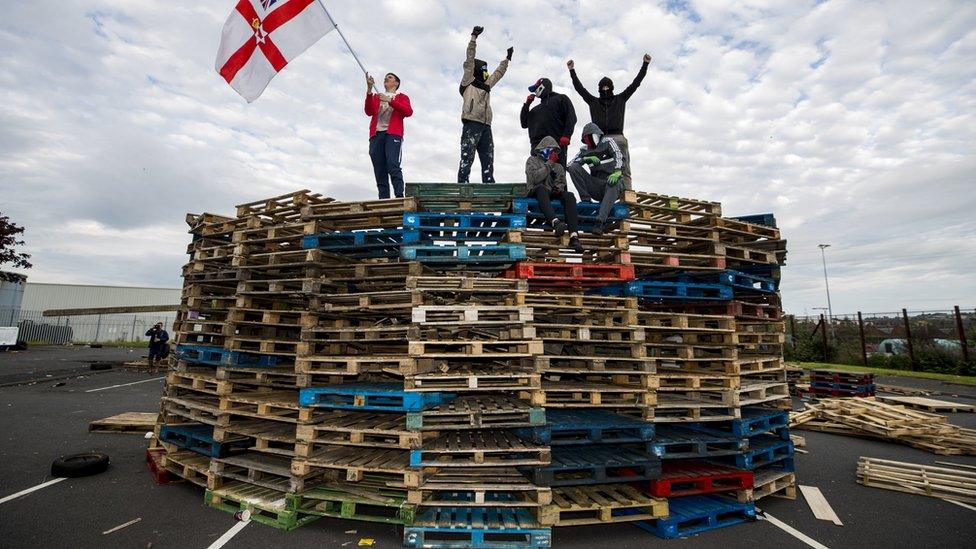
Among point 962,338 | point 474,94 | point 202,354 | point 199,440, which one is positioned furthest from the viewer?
point 962,338

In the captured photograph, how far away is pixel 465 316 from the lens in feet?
19.1

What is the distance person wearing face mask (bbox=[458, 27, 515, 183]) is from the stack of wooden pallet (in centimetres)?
1133

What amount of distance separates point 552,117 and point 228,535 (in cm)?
854

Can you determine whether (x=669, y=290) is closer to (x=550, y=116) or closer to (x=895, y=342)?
(x=550, y=116)

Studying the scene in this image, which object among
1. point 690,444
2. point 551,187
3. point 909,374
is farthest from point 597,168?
point 909,374

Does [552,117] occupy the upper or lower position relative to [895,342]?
upper

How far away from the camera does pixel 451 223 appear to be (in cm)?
671

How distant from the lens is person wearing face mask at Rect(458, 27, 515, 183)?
8.09m

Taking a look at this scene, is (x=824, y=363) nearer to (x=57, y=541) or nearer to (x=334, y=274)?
(x=334, y=274)

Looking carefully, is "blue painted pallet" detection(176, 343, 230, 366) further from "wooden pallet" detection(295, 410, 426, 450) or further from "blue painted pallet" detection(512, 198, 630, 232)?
"blue painted pallet" detection(512, 198, 630, 232)

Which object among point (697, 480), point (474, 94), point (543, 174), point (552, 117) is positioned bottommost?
point (697, 480)

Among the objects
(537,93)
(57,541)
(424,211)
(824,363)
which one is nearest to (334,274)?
(424,211)

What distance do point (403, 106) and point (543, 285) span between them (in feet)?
14.9

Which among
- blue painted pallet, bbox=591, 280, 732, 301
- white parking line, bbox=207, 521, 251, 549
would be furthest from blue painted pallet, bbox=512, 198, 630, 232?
white parking line, bbox=207, 521, 251, 549
